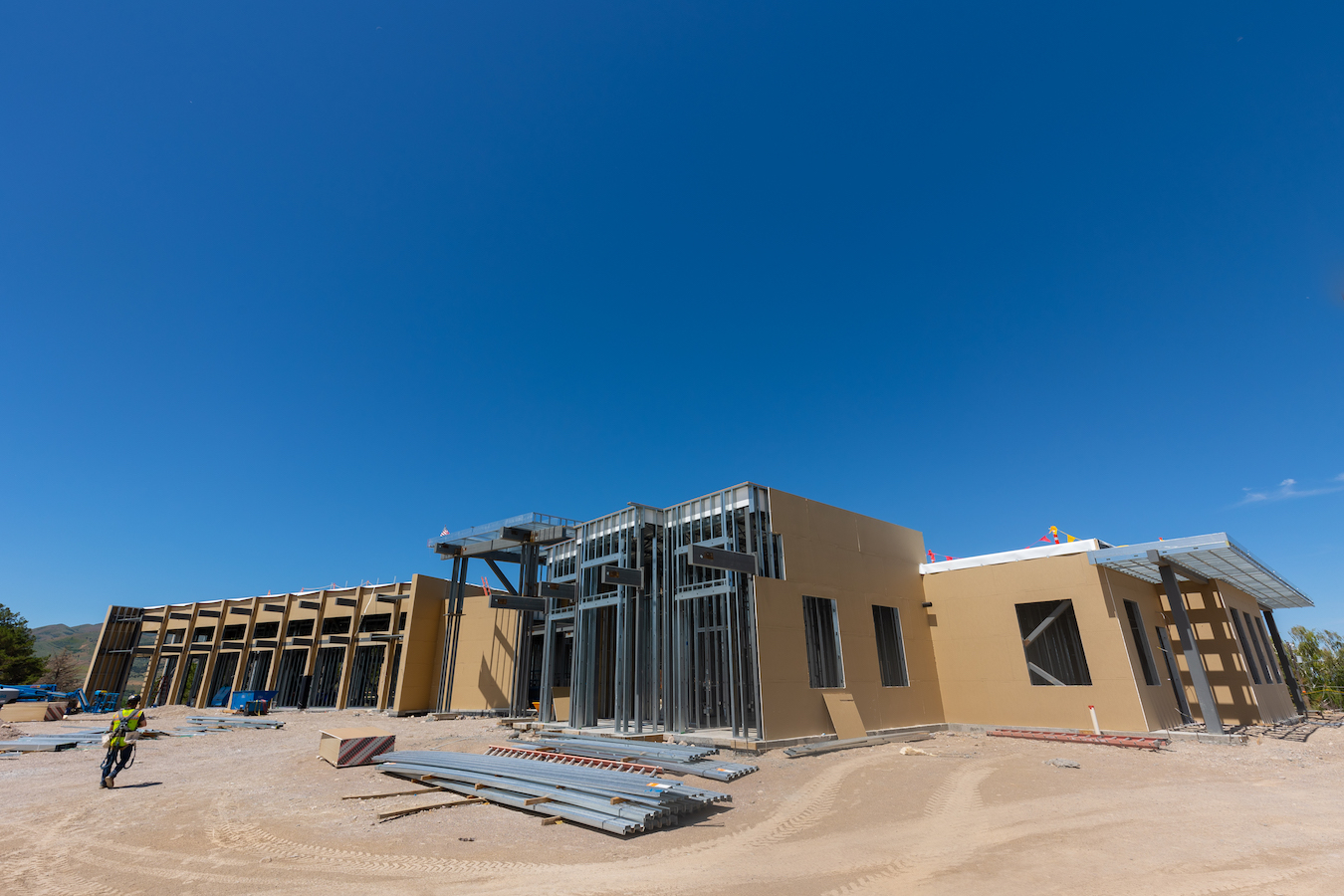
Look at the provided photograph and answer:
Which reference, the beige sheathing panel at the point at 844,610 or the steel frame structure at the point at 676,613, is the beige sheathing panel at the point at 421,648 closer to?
the steel frame structure at the point at 676,613

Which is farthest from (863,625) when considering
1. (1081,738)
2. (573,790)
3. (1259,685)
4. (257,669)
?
(257,669)

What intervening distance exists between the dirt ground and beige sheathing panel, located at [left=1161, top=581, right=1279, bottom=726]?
865cm

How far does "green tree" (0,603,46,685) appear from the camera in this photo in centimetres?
4744

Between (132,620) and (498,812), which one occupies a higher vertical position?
(132,620)

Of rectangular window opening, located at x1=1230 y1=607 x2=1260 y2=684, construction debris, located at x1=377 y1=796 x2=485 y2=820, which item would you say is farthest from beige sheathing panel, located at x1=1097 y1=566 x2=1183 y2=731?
construction debris, located at x1=377 y1=796 x2=485 y2=820

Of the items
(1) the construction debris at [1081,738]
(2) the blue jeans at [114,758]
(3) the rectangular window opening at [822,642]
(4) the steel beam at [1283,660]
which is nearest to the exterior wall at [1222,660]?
(4) the steel beam at [1283,660]

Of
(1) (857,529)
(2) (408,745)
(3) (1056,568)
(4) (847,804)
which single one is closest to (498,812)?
(4) (847,804)

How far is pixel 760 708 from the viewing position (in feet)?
48.5

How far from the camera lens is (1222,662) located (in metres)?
20.9

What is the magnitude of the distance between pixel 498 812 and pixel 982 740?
1415 centimetres

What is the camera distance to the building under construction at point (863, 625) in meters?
16.0

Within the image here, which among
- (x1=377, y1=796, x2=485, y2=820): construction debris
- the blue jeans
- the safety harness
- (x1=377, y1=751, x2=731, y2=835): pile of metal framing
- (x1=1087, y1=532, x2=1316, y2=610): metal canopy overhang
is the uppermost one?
(x1=1087, y1=532, x2=1316, y2=610): metal canopy overhang

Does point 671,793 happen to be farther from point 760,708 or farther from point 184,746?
point 184,746

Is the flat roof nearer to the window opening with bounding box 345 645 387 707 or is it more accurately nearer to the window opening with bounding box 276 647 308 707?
the window opening with bounding box 345 645 387 707
